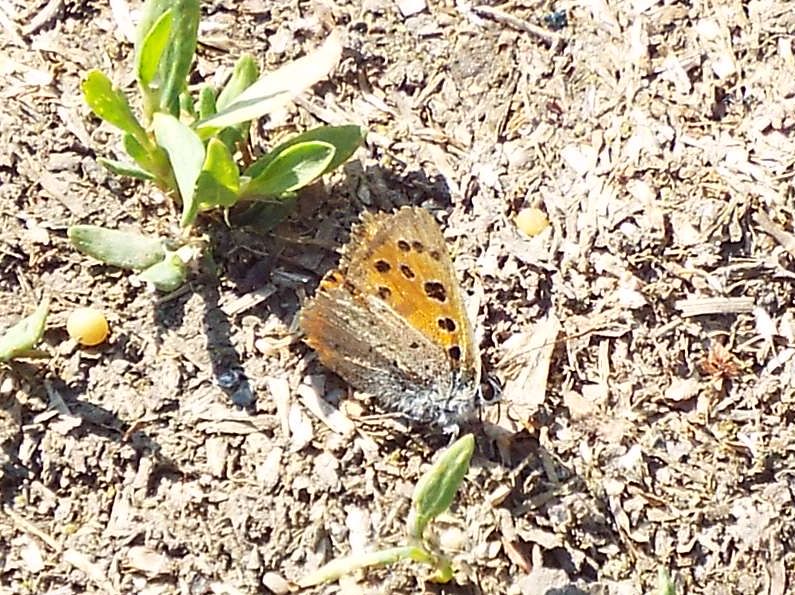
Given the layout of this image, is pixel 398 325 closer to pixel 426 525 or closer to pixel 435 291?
pixel 435 291

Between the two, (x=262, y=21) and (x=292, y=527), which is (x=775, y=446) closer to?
(x=292, y=527)

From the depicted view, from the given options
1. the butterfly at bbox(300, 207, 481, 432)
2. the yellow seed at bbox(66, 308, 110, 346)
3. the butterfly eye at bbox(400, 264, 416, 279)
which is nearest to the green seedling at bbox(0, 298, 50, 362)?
the yellow seed at bbox(66, 308, 110, 346)

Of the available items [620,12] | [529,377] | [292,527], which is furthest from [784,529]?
[620,12]

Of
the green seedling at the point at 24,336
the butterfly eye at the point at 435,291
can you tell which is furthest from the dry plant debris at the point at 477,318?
the butterfly eye at the point at 435,291

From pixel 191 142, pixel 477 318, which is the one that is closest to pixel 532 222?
pixel 477 318

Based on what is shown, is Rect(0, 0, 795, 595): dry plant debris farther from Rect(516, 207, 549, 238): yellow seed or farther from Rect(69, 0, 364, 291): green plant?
Rect(69, 0, 364, 291): green plant

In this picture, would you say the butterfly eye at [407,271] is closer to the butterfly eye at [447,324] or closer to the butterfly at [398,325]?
the butterfly at [398,325]
